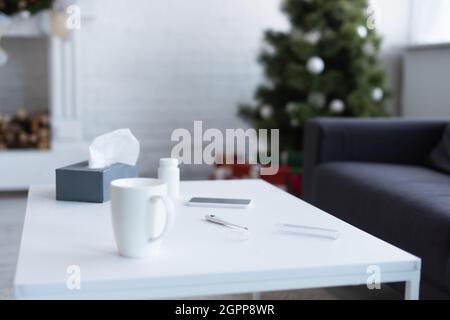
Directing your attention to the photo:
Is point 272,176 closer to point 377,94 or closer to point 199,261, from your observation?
point 377,94

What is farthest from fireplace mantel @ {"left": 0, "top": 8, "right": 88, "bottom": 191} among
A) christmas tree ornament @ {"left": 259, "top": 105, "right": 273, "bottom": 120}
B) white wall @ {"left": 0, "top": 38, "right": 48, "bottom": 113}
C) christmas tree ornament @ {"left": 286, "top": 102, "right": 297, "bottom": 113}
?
christmas tree ornament @ {"left": 286, "top": 102, "right": 297, "bottom": 113}

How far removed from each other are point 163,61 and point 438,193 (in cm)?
237

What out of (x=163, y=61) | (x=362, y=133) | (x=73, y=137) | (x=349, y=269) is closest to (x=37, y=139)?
(x=73, y=137)

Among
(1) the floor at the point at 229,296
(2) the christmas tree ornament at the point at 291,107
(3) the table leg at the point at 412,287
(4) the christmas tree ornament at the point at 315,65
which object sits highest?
(4) the christmas tree ornament at the point at 315,65

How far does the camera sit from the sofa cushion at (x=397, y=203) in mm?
1524

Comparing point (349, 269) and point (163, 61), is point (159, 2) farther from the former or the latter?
point (349, 269)

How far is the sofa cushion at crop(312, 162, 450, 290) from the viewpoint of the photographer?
5.00ft

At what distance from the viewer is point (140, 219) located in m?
0.96

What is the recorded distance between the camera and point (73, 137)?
11.2 feet

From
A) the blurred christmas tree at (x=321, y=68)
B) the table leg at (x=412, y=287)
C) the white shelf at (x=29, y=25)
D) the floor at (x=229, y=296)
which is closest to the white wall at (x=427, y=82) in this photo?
the blurred christmas tree at (x=321, y=68)

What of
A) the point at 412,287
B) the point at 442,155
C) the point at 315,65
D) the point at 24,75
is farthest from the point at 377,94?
the point at 412,287

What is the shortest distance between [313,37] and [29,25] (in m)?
1.54

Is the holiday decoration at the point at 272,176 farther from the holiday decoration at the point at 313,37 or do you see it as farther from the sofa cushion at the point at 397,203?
the sofa cushion at the point at 397,203

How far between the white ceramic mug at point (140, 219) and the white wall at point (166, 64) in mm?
2810
